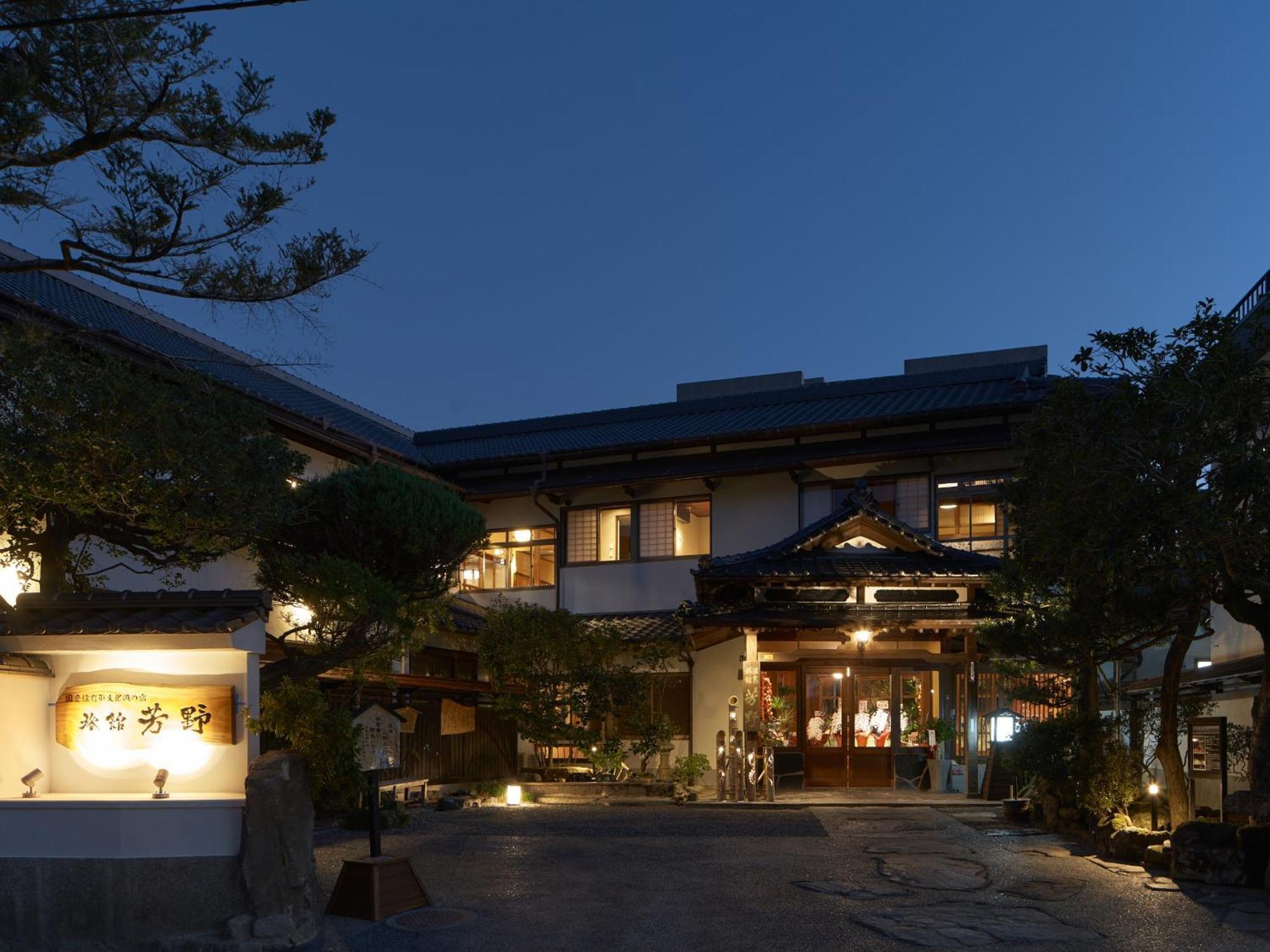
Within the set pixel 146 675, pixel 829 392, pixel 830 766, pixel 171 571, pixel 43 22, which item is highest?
pixel 829 392

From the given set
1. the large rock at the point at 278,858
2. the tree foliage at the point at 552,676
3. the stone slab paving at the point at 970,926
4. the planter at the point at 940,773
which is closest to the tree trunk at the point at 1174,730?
the stone slab paving at the point at 970,926

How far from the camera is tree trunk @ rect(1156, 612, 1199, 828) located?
13.3 m

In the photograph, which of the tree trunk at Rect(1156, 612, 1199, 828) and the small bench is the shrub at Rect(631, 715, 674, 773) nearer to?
the small bench

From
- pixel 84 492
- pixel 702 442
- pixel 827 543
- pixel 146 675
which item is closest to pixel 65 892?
pixel 146 675

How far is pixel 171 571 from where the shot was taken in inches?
643

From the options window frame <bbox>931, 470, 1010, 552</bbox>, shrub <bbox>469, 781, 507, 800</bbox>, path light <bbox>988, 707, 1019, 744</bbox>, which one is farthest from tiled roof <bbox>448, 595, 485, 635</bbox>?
path light <bbox>988, 707, 1019, 744</bbox>

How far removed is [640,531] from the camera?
2572 cm

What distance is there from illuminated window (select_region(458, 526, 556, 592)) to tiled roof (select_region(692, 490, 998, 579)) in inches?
276

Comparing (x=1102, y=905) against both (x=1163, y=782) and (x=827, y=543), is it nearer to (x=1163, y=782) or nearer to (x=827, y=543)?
(x=1163, y=782)

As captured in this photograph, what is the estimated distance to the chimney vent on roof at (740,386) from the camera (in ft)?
97.6

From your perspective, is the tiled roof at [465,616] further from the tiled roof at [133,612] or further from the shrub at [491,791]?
the tiled roof at [133,612]

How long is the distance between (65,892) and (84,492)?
10.2ft

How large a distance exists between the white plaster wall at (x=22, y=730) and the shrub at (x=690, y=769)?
13406 millimetres

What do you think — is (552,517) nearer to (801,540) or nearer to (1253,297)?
(801,540)
